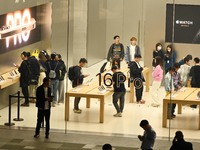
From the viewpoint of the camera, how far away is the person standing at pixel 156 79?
20.1 metres

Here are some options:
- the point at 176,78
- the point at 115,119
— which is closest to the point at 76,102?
the point at 115,119

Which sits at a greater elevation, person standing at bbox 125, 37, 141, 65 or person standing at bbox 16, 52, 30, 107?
person standing at bbox 125, 37, 141, 65

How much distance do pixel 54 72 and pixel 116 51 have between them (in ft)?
5.23

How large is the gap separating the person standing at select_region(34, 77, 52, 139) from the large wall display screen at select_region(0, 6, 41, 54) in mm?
Result: 1948

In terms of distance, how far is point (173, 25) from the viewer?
2022 cm

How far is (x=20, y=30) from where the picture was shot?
67.8 feet

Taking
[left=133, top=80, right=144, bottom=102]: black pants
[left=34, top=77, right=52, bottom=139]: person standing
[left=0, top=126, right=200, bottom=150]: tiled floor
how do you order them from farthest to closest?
[left=133, top=80, right=144, bottom=102]: black pants
[left=34, top=77, right=52, bottom=139]: person standing
[left=0, top=126, right=200, bottom=150]: tiled floor

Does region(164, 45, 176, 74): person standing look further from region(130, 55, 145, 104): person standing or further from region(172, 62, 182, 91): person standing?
region(130, 55, 145, 104): person standing

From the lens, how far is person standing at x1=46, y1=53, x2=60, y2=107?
20.5 meters

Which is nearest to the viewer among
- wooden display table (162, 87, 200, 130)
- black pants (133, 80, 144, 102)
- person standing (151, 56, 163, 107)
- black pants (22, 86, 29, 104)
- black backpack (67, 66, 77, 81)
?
wooden display table (162, 87, 200, 130)

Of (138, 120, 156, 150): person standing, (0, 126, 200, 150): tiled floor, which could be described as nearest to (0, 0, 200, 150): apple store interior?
(0, 126, 200, 150): tiled floor

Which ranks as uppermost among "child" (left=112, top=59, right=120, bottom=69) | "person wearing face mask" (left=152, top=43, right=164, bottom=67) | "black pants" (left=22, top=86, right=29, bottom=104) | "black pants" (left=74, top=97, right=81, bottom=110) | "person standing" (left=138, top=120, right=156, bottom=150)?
"person wearing face mask" (left=152, top=43, right=164, bottom=67)

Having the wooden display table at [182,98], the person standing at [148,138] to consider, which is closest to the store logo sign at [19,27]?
the wooden display table at [182,98]

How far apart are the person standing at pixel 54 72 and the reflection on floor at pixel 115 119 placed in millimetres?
404
